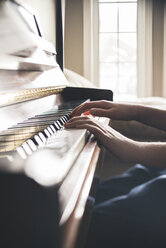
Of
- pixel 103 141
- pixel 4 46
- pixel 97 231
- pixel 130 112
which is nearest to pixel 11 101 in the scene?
pixel 4 46

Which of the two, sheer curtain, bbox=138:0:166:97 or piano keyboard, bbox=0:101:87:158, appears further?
sheer curtain, bbox=138:0:166:97

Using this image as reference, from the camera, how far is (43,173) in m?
0.36

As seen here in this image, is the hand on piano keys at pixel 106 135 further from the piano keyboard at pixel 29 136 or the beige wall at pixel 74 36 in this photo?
the beige wall at pixel 74 36

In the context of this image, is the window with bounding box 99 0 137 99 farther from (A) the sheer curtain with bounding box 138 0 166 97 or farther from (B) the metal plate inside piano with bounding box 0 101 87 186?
(B) the metal plate inside piano with bounding box 0 101 87 186

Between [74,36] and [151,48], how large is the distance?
1.01 m

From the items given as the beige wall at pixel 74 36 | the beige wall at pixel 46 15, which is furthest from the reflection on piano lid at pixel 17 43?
the beige wall at pixel 74 36

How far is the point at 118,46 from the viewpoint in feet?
14.1

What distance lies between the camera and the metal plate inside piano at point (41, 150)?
1.19 ft

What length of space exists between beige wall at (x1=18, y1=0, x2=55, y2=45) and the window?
2.47m

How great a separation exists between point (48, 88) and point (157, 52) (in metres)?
3.41

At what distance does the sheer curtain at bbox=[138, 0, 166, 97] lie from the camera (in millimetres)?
4136

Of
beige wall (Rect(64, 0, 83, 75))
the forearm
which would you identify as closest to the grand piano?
the forearm

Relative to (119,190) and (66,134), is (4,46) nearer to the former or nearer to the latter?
(66,134)

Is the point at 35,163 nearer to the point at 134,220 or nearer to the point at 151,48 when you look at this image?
the point at 134,220
